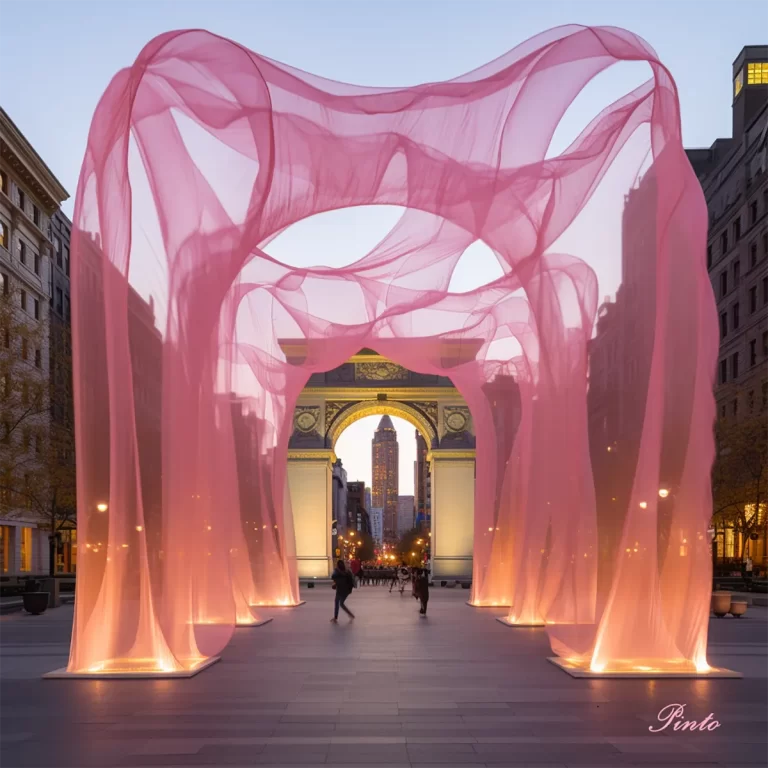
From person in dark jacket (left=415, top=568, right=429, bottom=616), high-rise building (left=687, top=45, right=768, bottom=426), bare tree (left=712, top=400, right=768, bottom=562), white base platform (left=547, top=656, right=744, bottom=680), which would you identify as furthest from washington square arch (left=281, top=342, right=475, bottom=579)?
white base platform (left=547, top=656, right=744, bottom=680)

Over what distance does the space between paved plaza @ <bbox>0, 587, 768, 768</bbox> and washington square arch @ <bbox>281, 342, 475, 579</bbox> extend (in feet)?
120

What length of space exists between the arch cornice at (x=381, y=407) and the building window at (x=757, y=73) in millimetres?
28411

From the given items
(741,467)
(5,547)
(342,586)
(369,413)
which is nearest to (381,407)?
(369,413)

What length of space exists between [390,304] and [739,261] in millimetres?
39965

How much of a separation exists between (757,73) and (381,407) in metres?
29.8

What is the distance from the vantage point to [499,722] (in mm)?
10406

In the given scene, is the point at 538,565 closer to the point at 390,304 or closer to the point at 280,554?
the point at 390,304

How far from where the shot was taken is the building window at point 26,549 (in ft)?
175

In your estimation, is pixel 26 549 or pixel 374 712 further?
pixel 26 549

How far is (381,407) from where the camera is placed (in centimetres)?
5828

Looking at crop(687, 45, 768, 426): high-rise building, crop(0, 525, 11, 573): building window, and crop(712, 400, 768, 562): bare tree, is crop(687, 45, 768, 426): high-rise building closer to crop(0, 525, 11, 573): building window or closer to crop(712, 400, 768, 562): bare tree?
crop(712, 400, 768, 562): bare tree

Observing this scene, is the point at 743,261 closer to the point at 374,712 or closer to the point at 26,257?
the point at 26,257

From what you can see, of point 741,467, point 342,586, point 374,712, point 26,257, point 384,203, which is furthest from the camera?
point 26,257

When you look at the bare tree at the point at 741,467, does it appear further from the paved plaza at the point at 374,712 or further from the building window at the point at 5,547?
the building window at the point at 5,547
